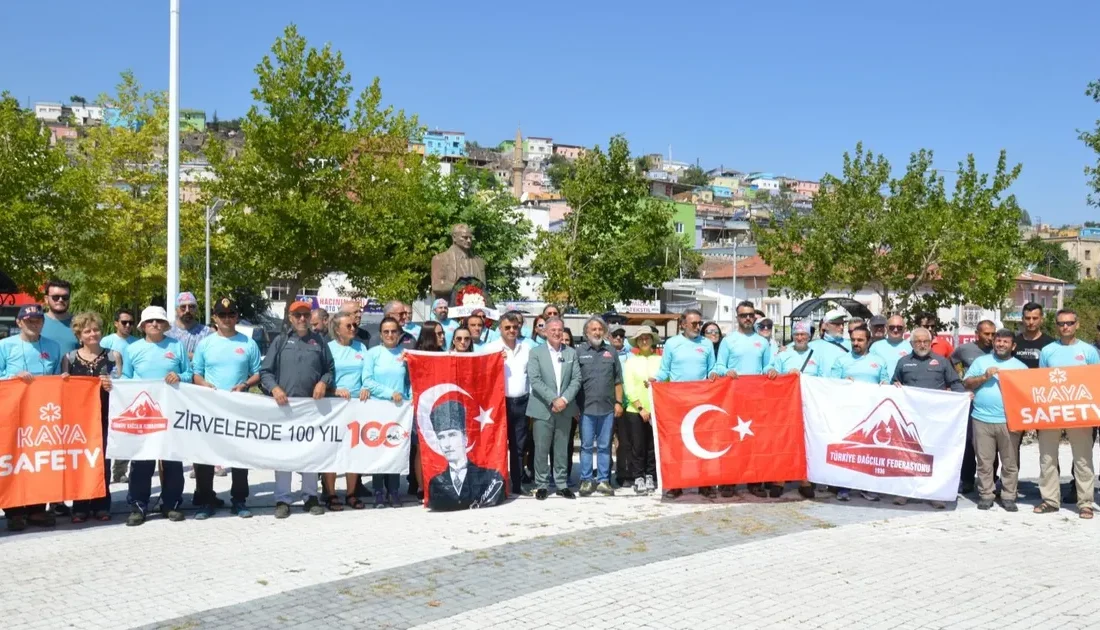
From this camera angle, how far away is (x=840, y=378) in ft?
34.3

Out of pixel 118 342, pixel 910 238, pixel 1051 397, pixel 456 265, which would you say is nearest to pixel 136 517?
pixel 118 342

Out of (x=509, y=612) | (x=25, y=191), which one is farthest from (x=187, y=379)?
(x=25, y=191)

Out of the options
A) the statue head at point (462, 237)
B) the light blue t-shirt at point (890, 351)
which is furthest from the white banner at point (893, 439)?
the statue head at point (462, 237)

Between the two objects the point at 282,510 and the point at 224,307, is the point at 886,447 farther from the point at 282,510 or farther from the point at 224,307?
the point at 224,307

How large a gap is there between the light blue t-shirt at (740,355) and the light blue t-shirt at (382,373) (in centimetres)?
337

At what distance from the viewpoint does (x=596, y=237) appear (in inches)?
1591

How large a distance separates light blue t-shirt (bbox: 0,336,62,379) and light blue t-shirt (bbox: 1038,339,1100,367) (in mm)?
9418

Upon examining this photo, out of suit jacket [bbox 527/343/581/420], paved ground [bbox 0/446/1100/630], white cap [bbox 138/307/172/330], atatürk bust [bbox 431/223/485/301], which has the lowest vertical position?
paved ground [bbox 0/446/1100/630]

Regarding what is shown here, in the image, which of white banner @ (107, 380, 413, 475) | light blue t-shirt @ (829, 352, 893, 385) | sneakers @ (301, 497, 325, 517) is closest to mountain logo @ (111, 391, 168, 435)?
white banner @ (107, 380, 413, 475)

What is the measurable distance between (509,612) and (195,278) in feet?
105

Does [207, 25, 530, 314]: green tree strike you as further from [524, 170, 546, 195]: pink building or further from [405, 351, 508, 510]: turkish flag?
[524, 170, 546, 195]: pink building

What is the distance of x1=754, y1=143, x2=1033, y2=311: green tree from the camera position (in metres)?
32.2

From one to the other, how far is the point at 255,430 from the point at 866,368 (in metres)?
6.14

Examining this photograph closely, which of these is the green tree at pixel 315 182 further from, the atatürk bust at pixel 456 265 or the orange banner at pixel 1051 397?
the orange banner at pixel 1051 397
